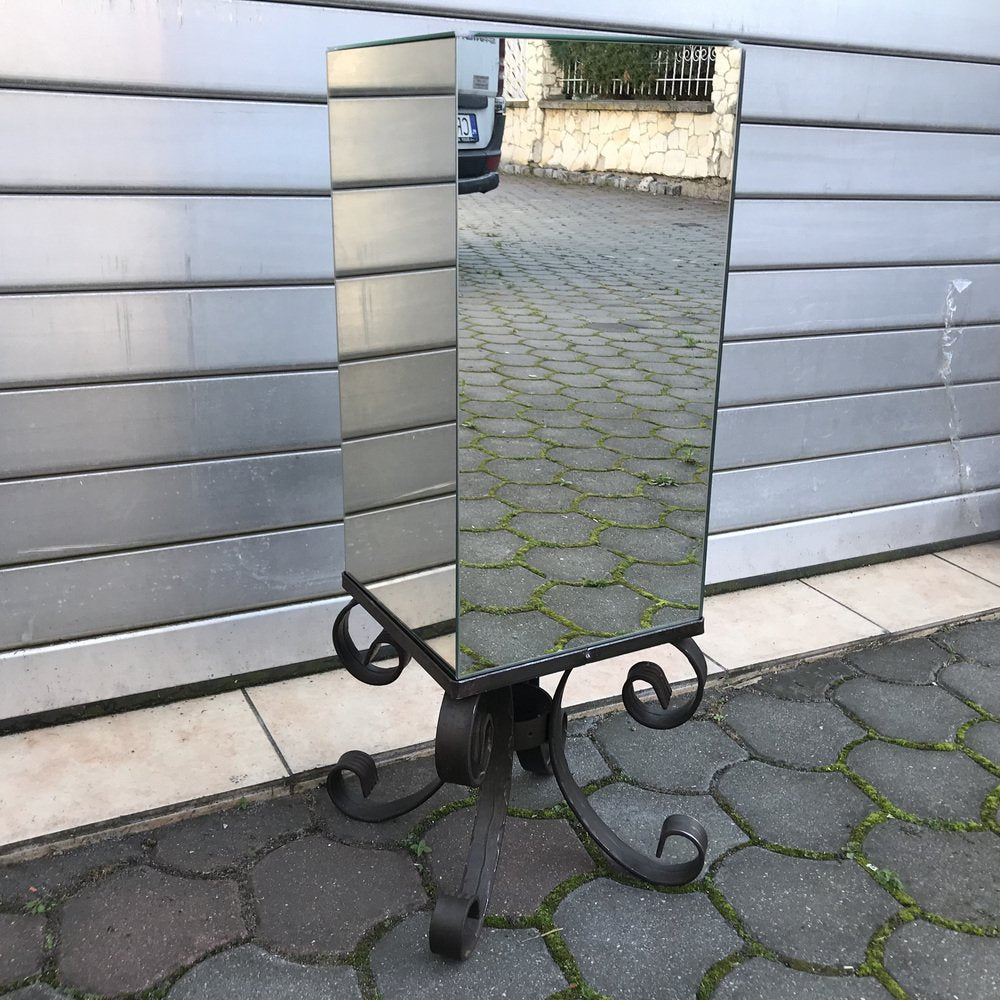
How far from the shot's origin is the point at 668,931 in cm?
194

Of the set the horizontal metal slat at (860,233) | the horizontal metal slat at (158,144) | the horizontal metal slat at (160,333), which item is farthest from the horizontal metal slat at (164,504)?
the horizontal metal slat at (860,233)

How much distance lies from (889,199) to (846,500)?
100 cm

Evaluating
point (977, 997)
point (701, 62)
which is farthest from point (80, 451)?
point (977, 997)

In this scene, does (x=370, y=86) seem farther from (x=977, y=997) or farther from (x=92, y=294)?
(x=977, y=997)

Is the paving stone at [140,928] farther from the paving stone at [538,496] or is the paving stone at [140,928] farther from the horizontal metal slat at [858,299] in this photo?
the horizontal metal slat at [858,299]

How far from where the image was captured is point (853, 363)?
3338mm

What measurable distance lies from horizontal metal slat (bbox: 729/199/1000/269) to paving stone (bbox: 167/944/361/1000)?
2.21 m

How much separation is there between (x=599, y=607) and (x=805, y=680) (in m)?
1.16

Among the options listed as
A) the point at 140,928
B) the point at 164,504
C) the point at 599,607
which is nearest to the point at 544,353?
the point at 599,607

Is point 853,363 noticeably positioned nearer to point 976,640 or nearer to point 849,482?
point 849,482

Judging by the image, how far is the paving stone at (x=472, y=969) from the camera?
1785 millimetres

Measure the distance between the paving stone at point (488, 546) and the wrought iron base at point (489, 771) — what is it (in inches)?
9.4

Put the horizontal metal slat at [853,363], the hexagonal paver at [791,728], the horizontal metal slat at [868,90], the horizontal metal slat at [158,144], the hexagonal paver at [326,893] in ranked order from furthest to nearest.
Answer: the horizontal metal slat at [853,363], the horizontal metal slat at [868,90], the hexagonal paver at [791,728], the horizontal metal slat at [158,144], the hexagonal paver at [326,893]

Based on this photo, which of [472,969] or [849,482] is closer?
[472,969]
